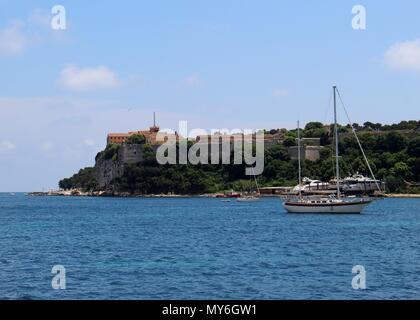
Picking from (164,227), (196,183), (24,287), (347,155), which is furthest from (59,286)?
(196,183)

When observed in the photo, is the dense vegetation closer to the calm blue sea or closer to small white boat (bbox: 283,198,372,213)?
small white boat (bbox: 283,198,372,213)

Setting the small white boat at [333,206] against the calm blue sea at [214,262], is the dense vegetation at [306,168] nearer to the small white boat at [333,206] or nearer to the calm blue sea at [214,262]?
the small white boat at [333,206]

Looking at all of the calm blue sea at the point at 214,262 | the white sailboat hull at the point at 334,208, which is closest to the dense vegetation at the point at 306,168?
the white sailboat hull at the point at 334,208

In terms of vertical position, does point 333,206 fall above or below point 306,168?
below

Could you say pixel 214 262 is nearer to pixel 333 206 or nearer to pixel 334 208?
pixel 333 206

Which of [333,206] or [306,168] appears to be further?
[306,168]

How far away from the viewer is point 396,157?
470 ft

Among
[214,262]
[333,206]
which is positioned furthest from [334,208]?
[214,262]

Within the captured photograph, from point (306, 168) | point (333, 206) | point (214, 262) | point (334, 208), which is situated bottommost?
point (214, 262)

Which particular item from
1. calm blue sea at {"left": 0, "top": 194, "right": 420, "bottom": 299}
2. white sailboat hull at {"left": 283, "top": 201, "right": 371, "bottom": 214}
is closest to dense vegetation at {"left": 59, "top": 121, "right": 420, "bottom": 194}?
white sailboat hull at {"left": 283, "top": 201, "right": 371, "bottom": 214}

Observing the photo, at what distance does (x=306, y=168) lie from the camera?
14988 centimetres

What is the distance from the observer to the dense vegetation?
140m

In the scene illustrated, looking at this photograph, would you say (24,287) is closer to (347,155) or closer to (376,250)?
(376,250)

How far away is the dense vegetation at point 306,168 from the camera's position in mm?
140000
